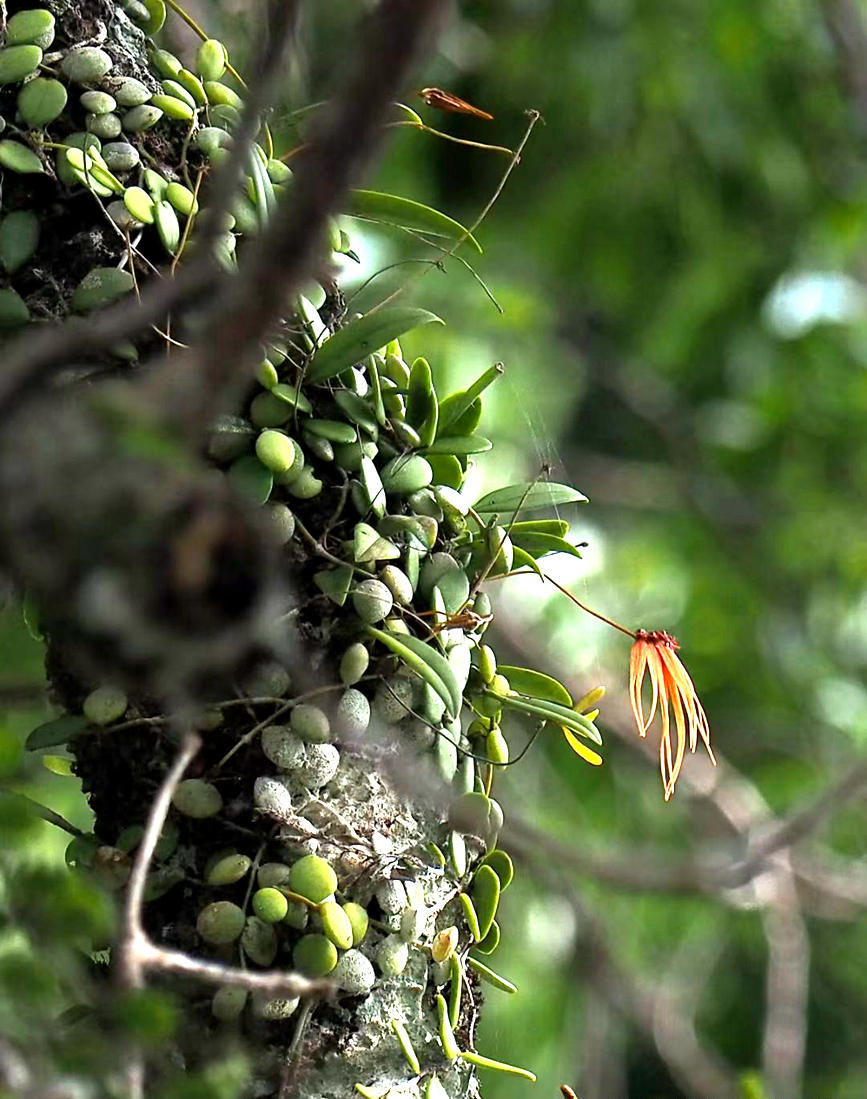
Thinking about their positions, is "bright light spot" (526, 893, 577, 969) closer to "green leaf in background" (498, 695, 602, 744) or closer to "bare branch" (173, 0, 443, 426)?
"green leaf in background" (498, 695, 602, 744)

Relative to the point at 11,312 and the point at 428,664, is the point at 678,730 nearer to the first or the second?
the point at 428,664

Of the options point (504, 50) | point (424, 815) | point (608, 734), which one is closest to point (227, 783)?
point (424, 815)

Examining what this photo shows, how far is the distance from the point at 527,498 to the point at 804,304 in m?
2.31

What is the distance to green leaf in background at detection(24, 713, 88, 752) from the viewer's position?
25.0 inches

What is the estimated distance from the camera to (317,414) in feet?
2.17

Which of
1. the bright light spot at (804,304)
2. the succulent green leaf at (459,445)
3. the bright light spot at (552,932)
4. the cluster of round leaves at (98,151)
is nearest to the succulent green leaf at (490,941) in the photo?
the succulent green leaf at (459,445)

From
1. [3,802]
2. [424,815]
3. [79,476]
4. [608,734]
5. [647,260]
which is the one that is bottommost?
[608,734]

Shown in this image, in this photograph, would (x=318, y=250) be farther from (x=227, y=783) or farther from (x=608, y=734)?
(x=608, y=734)

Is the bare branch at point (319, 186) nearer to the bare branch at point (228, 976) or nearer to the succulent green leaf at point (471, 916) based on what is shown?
the bare branch at point (228, 976)

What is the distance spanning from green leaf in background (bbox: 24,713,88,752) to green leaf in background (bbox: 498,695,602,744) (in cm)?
20

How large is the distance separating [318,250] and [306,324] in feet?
1.28

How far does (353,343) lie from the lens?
655 mm

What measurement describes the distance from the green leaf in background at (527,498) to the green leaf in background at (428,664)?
0.41 feet

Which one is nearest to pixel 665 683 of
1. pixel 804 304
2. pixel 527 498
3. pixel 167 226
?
pixel 527 498
